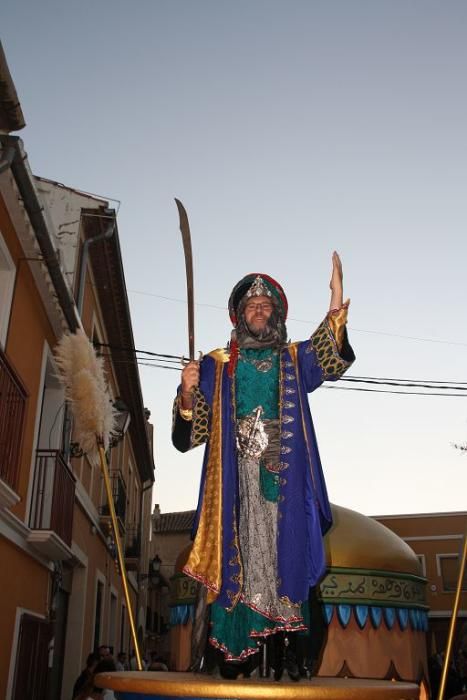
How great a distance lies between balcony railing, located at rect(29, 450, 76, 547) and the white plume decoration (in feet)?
16.4

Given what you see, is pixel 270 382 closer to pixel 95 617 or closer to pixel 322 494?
pixel 322 494

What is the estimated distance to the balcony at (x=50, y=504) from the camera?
8930 millimetres

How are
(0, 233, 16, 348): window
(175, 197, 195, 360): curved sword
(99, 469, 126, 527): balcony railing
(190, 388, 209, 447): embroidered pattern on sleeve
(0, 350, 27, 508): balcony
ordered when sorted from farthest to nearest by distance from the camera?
(99, 469, 126, 527): balcony railing, (0, 233, 16, 348): window, (0, 350, 27, 508): balcony, (190, 388, 209, 447): embroidered pattern on sleeve, (175, 197, 195, 360): curved sword

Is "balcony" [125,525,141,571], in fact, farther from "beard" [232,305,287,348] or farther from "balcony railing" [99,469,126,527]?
"beard" [232,305,287,348]

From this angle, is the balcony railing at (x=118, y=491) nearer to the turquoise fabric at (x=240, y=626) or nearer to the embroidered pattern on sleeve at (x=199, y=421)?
the embroidered pattern on sleeve at (x=199, y=421)

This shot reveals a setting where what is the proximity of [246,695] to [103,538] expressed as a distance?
13337 millimetres

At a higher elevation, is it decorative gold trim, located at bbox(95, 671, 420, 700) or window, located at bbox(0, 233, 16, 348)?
window, located at bbox(0, 233, 16, 348)

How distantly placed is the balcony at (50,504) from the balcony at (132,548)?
9468 mm

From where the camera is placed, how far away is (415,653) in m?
8.27

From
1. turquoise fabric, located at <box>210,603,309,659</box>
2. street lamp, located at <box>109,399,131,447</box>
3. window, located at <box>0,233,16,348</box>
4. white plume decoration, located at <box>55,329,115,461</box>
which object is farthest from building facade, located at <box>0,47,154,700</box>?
turquoise fabric, located at <box>210,603,309,659</box>

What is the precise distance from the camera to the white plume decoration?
13.9ft

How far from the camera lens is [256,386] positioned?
13.5ft

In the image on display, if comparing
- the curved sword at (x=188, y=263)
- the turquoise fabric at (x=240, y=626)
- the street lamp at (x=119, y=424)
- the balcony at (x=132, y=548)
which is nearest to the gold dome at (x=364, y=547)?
the street lamp at (x=119, y=424)

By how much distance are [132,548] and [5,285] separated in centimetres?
1362
